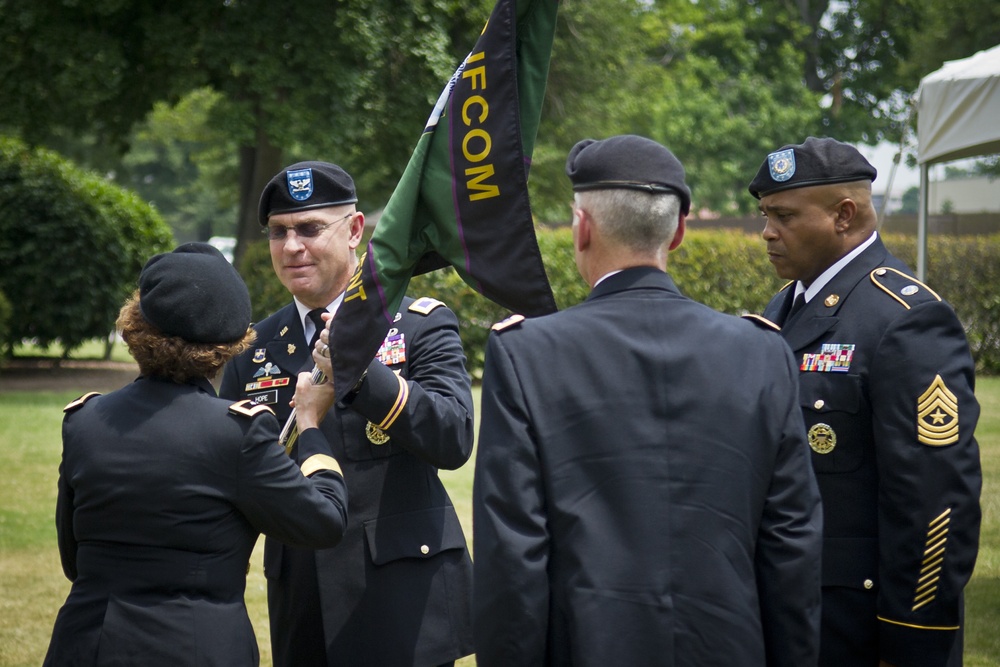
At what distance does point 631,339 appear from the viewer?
2471 mm

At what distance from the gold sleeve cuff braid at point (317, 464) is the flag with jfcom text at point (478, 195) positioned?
0.70 feet

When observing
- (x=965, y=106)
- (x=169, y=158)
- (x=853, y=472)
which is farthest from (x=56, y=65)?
(x=169, y=158)

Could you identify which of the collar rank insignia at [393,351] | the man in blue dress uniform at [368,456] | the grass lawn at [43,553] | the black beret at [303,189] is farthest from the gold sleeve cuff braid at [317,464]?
the grass lawn at [43,553]

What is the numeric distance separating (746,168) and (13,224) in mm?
30864

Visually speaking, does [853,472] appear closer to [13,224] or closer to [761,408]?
[761,408]

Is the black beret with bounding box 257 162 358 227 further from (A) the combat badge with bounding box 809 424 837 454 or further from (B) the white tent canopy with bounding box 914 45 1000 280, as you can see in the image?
(B) the white tent canopy with bounding box 914 45 1000 280

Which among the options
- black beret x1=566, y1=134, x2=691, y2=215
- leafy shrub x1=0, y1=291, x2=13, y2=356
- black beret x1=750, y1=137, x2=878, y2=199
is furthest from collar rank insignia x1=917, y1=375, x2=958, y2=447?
leafy shrub x1=0, y1=291, x2=13, y2=356

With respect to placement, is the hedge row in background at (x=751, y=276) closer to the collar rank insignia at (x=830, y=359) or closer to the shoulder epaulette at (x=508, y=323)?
the collar rank insignia at (x=830, y=359)

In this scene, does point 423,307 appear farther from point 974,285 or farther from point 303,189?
point 974,285

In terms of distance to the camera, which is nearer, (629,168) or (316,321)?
(629,168)

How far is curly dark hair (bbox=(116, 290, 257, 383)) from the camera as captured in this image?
2.93 meters

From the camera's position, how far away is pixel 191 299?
9.61ft

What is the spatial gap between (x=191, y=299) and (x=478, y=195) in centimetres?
83

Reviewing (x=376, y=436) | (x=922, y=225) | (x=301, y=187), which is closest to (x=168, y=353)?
(x=376, y=436)
